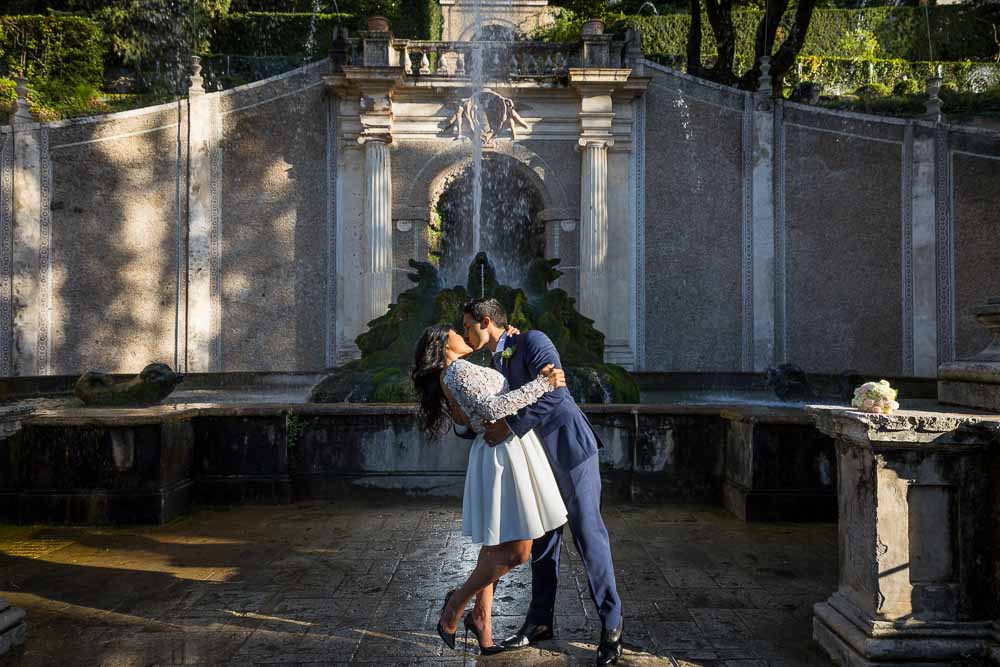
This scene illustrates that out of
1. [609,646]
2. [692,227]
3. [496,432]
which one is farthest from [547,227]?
[609,646]

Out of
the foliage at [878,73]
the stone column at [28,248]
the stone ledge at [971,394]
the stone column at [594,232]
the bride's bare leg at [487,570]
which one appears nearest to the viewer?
the bride's bare leg at [487,570]

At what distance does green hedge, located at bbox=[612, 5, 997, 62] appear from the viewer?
2008cm

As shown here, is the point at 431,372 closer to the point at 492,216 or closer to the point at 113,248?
the point at 492,216

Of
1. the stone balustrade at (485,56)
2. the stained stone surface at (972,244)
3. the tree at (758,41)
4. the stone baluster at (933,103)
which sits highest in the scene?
the tree at (758,41)

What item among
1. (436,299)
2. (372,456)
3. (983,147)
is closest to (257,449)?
(372,456)

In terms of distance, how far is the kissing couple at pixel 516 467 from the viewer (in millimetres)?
2852

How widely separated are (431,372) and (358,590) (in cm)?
142

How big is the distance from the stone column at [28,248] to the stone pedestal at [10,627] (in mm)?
10024

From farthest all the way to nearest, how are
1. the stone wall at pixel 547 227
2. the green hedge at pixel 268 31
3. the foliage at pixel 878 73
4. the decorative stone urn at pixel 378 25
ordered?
the green hedge at pixel 268 31 → the foliage at pixel 878 73 → the decorative stone urn at pixel 378 25 → the stone wall at pixel 547 227

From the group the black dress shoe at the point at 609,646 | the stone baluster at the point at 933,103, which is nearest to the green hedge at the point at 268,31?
the stone baluster at the point at 933,103

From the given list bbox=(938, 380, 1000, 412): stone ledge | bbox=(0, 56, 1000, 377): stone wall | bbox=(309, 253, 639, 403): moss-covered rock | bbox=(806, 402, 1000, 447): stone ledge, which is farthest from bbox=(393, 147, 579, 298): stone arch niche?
bbox=(806, 402, 1000, 447): stone ledge

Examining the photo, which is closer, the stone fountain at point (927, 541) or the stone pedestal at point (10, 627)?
the stone fountain at point (927, 541)

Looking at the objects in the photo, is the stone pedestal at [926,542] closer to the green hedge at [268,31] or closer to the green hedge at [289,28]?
the green hedge at [289,28]

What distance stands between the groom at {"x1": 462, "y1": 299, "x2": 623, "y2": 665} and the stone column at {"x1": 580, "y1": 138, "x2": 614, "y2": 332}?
939cm
